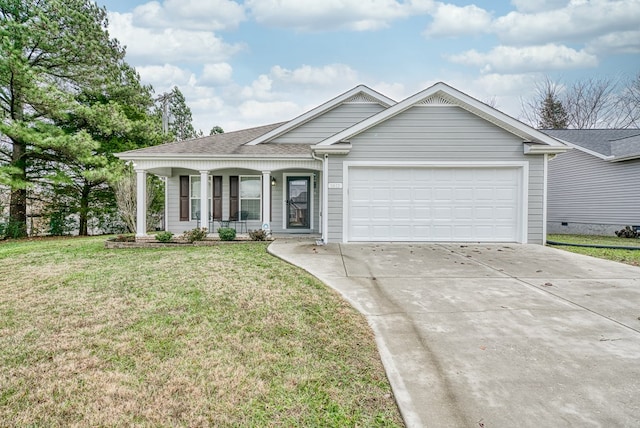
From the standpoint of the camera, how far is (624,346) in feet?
11.2

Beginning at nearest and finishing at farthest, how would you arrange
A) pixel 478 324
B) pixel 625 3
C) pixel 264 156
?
pixel 478 324, pixel 264 156, pixel 625 3

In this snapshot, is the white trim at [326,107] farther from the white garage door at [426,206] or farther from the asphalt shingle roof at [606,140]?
the asphalt shingle roof at [606,140]

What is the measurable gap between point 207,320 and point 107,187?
53.2 feet

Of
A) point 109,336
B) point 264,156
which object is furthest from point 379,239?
point 109,336

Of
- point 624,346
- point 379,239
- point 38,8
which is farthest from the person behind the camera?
point 38,8

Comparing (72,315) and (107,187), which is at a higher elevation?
(107,187)

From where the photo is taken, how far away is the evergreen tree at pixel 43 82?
44.8 ft

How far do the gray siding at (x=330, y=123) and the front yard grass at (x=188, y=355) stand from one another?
27.0 feet

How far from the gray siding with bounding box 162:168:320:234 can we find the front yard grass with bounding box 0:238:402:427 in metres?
6.80

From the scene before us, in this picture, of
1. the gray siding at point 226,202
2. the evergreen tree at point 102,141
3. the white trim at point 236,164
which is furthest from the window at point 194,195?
the evergreen tree at point 102,141

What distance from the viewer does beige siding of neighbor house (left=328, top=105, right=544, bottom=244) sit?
962 cm

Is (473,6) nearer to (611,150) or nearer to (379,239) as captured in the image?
(611,150)

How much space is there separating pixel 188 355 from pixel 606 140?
1981 centimetres

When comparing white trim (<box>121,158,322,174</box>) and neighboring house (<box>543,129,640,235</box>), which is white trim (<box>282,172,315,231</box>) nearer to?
white trim (<box>121,158,322,174</box>)
